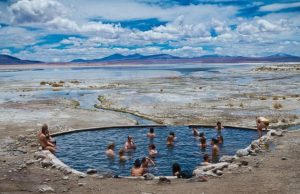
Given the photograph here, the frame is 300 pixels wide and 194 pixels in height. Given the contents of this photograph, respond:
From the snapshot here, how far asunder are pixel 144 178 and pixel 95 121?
51.8ft

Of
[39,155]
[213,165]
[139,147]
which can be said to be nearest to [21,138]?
[39,155]

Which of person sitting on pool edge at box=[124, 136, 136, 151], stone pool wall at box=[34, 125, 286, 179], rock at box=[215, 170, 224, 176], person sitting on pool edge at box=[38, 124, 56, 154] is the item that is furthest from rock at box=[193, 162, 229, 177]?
person sitting on pool edge at box=[38, 124, 56, 154]

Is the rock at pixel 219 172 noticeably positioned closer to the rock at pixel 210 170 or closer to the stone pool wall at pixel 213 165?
the stone pool wall at pixel 213 165

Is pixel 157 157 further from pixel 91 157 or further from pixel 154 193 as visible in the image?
pixel 154 193

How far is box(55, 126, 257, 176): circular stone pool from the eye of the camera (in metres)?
17.9

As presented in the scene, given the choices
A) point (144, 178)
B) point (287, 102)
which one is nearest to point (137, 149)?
point (144, 178)

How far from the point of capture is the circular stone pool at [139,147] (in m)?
17.9

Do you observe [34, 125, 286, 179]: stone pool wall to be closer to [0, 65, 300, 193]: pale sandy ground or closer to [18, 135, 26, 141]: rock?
[0, 65, 300, 193]: pale sandy ground

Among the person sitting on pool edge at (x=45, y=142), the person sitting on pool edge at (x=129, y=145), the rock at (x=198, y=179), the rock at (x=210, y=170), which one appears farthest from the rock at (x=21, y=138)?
the rock at (x=198, y=179)

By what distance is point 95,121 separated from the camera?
29562 millimetres

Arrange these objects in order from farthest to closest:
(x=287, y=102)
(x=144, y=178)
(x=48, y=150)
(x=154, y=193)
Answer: (x=287, y=102), (x=48, y=150), (x=144, y=178), (x=154, y=193)

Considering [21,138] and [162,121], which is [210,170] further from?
[162,121]

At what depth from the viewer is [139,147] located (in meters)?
21.7

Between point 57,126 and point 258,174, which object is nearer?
point 258,174
